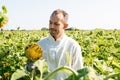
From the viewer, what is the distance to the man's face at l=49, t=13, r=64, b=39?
391 cm

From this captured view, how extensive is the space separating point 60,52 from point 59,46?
0.10m

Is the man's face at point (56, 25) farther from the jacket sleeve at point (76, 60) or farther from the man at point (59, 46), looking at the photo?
the jacket sleeve at point (76, 60)

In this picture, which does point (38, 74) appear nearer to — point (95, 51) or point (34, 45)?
point (34, 45)

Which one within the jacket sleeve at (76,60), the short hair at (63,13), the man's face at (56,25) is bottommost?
the jacket sleeve at (76,60)

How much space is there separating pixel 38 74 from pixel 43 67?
0.13ft

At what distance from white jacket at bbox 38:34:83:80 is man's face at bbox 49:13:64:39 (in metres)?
0.08

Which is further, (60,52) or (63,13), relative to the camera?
(63,13)

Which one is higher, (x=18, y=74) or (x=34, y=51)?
(x=34, y=51)

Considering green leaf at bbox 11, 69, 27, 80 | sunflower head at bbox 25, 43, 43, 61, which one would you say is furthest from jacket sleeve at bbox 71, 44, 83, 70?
sunflower head at bbox 25, 43, 43, 61

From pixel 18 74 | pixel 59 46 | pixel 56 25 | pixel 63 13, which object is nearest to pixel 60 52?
pixel 59 46

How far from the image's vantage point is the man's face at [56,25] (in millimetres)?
3910

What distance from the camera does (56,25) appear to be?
3.96m

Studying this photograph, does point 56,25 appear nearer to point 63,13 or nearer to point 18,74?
point 63,13

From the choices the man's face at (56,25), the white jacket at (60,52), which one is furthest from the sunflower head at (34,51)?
the man's face at (56,25)
